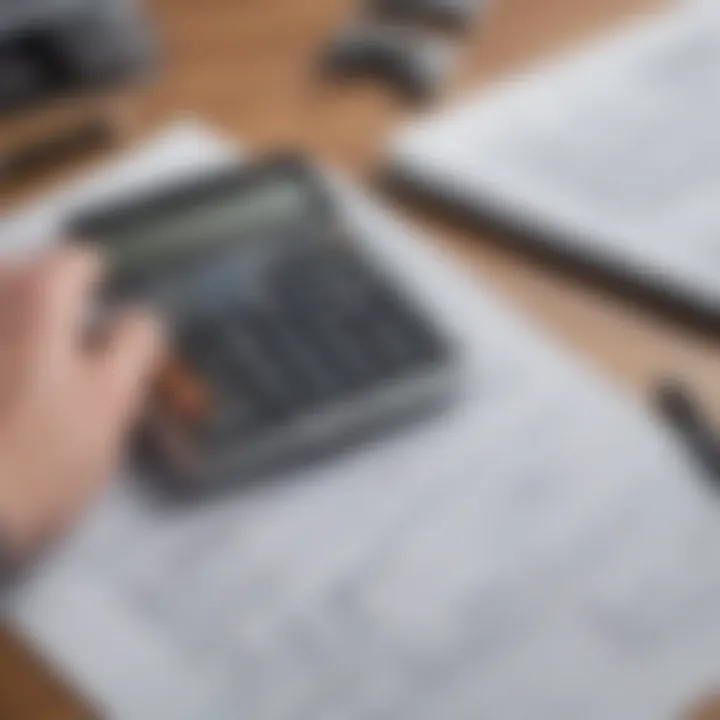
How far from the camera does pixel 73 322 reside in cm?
69

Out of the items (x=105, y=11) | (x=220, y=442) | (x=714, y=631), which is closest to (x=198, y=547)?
(x=220, y=442)

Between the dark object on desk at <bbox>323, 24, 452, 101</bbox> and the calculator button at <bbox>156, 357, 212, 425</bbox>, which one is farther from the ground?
the dark object on desk at <bbox>323, 24, 452, 101</bbox>

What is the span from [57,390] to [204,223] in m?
0.11

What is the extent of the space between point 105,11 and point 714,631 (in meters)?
0.47

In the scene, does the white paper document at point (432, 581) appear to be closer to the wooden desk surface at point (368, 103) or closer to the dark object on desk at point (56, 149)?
the wooden desk surface at point (368, 103)

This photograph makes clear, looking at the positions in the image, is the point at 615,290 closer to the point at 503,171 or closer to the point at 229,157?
the point at 503,171

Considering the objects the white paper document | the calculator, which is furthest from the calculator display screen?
the white paper document

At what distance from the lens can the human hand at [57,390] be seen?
0.62 metres

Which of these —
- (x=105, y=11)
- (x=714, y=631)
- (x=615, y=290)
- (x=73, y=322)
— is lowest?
(x=714, y=631)

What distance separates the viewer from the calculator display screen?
2.32 feet

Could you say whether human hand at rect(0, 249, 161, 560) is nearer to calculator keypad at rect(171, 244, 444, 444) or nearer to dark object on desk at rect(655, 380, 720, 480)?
calculator keypad at rect(171, 244, 444, 444)

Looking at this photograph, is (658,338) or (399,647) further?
(658,338)

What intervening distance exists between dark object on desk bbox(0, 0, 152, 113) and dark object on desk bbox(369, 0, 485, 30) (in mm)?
144

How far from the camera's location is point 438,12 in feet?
2.98
